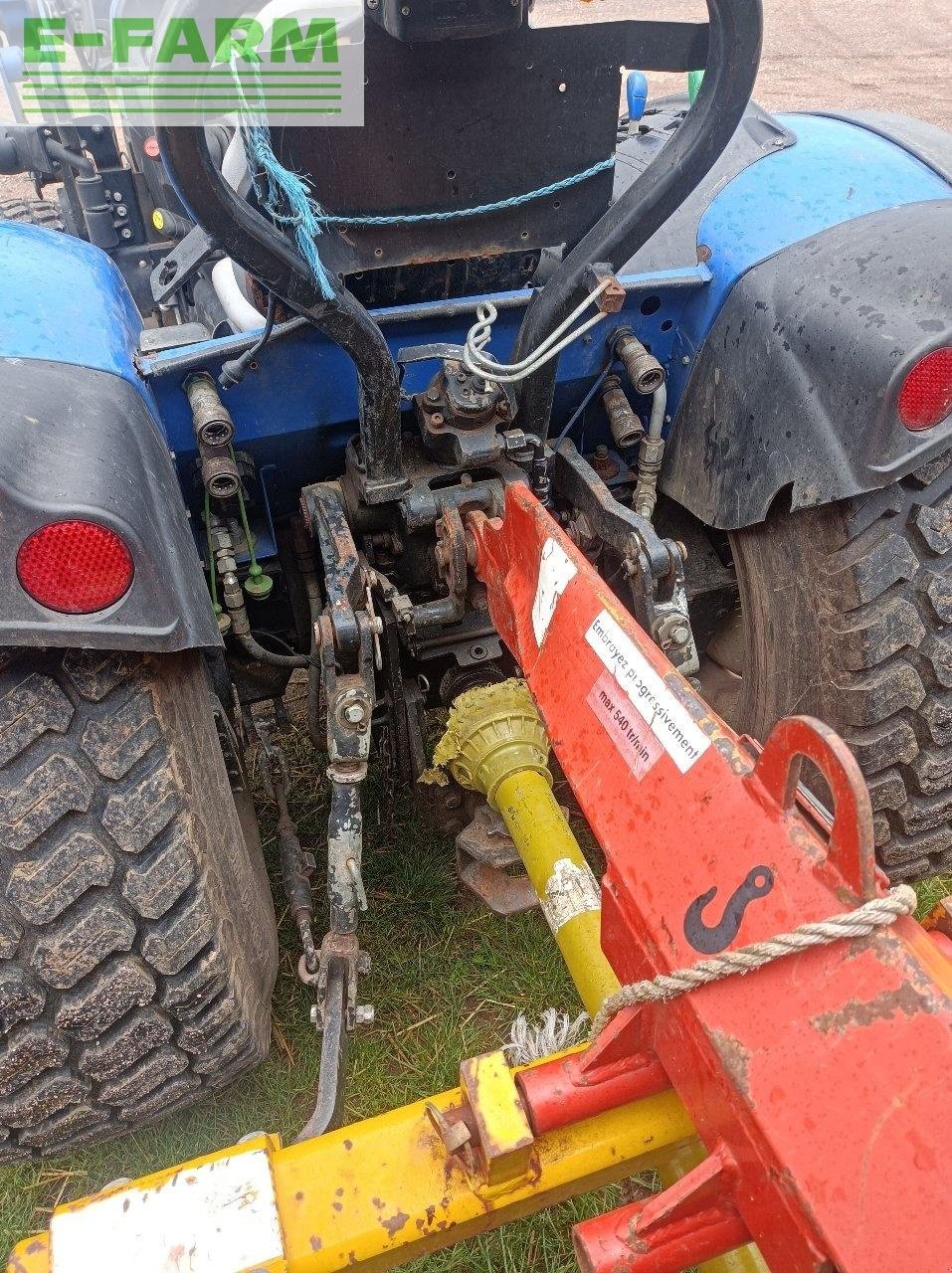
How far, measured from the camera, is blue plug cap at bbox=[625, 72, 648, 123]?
267 cm

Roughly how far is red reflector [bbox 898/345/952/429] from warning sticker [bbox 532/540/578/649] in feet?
2.23

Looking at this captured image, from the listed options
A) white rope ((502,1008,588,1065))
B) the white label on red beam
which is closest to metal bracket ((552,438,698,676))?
the white label on red beam

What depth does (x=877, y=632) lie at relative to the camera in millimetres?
1832

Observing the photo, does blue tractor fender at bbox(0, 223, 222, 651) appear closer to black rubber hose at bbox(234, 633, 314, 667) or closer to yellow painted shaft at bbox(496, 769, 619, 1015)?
black rubber hose at bbox(234, 633, 314, 667)

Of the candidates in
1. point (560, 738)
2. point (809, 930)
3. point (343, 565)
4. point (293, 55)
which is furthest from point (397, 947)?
point (293, 55)

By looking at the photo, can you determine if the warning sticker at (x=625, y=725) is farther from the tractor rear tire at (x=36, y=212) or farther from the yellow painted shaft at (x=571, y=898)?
the tractor rear tire at (x=36, y=212)

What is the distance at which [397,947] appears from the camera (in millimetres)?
2439

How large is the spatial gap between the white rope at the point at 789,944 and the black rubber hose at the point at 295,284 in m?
1.14

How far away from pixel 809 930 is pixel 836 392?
1.18m

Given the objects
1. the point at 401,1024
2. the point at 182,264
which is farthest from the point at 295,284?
the point at 401,1024

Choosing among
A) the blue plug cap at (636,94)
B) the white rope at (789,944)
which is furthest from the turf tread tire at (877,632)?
the blue plug cap at (636,94)

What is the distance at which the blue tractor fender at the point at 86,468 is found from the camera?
1.27m

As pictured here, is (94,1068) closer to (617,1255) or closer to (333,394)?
(617,1255)

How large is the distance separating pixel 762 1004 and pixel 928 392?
1185 millimetres
